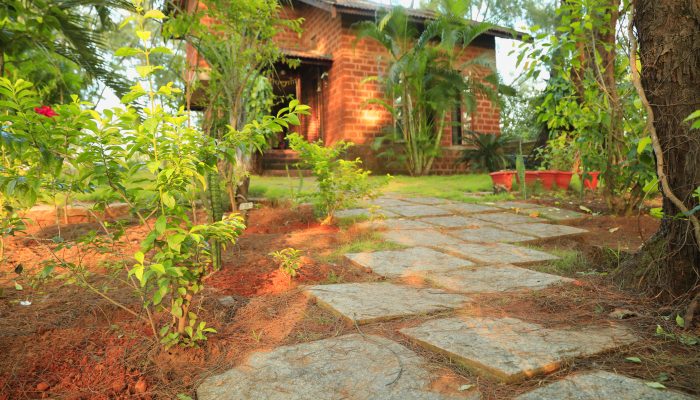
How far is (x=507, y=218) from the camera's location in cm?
461

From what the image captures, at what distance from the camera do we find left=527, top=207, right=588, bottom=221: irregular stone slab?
4.47 meters

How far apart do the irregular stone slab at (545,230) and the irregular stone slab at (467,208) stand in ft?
2.65

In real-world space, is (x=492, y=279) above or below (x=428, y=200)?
below

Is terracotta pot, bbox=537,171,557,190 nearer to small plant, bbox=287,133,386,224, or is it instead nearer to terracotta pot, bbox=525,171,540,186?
terracotta pot, bbox=525,171,540,186

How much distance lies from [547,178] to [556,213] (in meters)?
1.88

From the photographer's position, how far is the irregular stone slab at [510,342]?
140 cm

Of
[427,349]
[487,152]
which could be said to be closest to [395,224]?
[427,349]

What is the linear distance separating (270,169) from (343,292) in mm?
9254

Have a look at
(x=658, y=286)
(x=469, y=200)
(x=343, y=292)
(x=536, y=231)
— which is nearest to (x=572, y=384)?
(x=658, y=286)

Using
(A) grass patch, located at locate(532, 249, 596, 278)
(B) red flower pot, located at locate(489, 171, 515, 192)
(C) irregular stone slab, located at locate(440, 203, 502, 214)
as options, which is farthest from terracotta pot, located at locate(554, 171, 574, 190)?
(A) grass patch, located at locate(532, 249, 596, 278)

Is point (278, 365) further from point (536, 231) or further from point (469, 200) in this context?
point (469, 200)

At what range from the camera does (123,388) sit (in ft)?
4.61

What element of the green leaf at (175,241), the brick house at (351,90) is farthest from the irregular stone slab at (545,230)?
the brick house at (351,90)

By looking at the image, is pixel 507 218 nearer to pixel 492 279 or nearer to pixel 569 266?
pixel 569 266
